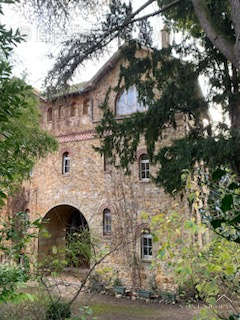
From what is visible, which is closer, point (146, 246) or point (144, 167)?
point (146, 246)

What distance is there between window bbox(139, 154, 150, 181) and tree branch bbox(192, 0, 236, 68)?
722 cm

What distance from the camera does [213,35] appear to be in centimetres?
596

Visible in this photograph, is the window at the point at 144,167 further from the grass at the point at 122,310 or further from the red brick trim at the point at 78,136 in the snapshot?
the grass at the point at 122,310

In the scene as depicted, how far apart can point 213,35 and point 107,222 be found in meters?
9.42

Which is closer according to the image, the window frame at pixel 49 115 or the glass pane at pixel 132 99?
the glass pane at pixel 132 99

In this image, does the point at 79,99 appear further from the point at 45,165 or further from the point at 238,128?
the point at 238,128

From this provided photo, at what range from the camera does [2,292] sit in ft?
6.06

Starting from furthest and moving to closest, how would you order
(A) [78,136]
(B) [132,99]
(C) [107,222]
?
(A) [78,136] < (B) [132,99] < (C) [107,222]

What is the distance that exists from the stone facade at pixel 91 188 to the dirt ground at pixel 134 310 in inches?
52.7

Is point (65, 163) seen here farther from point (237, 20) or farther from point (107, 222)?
point (237, 20)

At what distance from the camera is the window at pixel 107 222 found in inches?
526

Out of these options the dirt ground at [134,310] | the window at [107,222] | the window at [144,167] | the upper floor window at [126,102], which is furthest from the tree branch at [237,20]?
the window at [107,222]

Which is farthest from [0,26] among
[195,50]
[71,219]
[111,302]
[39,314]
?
[71,219]

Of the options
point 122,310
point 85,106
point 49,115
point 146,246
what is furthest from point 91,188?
point 122,310
